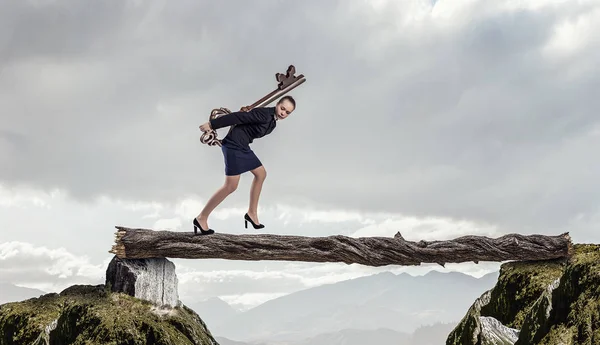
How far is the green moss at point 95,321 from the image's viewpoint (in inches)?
298

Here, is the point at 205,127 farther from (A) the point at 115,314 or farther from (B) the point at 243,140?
(A) the point at 115,314

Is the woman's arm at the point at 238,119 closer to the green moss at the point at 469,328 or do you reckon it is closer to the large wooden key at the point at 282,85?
the large wooden key at the point at 282,85

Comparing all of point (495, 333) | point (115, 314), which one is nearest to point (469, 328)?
point (495, 333)

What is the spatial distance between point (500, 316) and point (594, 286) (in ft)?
6.22

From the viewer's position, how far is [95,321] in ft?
25.2

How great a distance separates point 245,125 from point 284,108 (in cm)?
55

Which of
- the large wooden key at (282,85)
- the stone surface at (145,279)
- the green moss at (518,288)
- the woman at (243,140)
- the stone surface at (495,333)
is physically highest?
the large wooden key at (282,85)

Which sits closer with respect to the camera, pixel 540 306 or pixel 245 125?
pixel 540 306

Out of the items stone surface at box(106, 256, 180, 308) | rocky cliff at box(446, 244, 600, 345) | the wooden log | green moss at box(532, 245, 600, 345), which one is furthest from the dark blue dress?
green moss at box(532, 245, 600, 345)

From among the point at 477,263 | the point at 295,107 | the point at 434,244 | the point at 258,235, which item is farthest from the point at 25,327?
the point at 477,263

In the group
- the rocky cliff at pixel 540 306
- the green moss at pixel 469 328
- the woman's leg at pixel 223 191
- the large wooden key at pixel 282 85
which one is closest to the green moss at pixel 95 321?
the woman's leg at pixel 223 191

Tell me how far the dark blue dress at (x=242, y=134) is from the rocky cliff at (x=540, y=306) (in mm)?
3646

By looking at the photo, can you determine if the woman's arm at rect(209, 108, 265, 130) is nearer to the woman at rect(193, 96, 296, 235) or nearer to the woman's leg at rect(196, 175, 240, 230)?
the woman at rect(193, 96, 296, 235)

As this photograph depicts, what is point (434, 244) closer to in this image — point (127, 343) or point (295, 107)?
point (295, 107)
